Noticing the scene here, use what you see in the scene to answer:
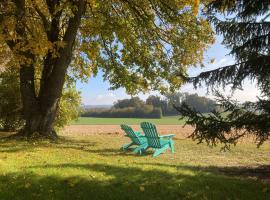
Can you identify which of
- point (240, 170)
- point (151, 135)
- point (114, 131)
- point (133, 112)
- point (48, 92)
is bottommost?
point (240, 170)

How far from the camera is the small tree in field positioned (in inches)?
623

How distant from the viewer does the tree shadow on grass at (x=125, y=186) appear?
7.28 meters

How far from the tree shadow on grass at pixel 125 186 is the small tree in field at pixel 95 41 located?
24.5 ft

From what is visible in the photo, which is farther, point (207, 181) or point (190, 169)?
point (190, 169)

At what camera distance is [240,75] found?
9.05 metres

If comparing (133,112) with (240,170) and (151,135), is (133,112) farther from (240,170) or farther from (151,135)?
(240,170)

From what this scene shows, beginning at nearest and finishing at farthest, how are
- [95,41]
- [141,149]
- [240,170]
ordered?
[240,170] < [141,149] < [95,41]

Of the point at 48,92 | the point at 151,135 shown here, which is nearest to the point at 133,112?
the point at 48,92

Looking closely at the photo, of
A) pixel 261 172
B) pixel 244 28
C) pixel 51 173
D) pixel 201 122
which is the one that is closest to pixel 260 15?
pixel 244 28

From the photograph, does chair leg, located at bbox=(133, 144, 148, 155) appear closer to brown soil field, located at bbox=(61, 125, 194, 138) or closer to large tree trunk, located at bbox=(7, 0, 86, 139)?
large tree trunk, located at bbox=(7, 0, 86, 139)

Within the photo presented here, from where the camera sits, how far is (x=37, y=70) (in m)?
22.0

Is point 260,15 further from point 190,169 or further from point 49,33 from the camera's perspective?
point 49,33

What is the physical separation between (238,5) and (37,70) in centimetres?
1448

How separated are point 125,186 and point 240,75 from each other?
3.49 m
